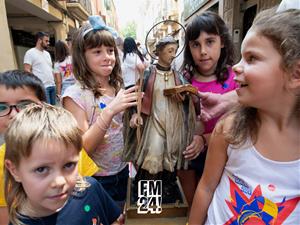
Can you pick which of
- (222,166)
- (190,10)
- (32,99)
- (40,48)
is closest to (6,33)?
(40,48)

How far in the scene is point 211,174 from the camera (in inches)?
36.4

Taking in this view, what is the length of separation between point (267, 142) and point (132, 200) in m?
0.67

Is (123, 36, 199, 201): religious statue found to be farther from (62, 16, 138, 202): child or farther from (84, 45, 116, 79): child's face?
(84, 45, 116, 79): child's face

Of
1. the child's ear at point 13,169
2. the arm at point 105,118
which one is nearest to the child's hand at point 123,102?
the arm at point 105,118

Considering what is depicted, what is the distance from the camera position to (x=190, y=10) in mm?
8492

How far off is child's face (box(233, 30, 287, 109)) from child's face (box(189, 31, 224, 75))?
16.6 inches

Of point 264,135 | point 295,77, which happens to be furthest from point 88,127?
point 295,77

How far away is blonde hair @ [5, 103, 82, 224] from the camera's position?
739 millimetres

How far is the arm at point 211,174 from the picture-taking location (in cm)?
90

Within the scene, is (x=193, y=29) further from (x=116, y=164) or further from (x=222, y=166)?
(x=116, y=164)

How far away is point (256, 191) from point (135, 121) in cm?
57

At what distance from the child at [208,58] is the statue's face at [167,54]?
147mm

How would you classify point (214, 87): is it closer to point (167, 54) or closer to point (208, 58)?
point (208, 58)

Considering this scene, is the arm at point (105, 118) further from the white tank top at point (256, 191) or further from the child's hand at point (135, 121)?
the white tank top at point (256, 191)
